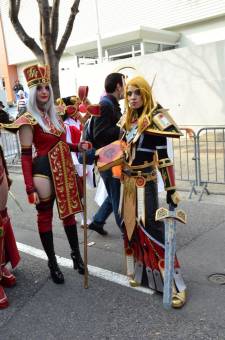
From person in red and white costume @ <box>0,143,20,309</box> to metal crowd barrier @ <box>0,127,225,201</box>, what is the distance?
680 mm

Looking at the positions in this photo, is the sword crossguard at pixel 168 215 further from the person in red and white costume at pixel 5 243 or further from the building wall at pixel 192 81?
the building wall at pixel 192 81

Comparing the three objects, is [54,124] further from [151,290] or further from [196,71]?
[196,71]

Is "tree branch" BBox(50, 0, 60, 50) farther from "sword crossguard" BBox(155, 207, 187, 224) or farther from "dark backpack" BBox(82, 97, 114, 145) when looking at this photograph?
"sword crossguard" BBox(155, 207, 187, 224)

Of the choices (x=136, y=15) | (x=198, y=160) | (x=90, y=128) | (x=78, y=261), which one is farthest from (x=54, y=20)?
(x=136, y=15)

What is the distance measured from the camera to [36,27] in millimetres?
25172

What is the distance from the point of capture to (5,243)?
4086 millimetres

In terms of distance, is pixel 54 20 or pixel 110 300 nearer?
pixel 110 300

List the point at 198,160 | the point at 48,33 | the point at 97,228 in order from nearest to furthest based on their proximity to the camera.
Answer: the point at 97,228
the point at 198,160
the point at 48,33

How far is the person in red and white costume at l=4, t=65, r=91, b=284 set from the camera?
3684 mm

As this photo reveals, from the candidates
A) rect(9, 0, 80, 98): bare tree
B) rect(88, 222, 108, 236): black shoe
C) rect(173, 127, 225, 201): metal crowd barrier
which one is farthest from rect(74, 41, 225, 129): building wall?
rect(88, 222, 108, 236): black shoe

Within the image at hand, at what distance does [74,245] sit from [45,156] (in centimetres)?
94

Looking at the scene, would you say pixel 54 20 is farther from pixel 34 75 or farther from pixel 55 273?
pixel 55 273

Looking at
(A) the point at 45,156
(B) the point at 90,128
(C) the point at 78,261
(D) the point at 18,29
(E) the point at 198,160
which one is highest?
(D) the point at 18,29

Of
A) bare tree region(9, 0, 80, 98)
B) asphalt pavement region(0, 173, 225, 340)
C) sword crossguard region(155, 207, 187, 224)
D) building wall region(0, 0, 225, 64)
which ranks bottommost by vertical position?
asphalt pavement region(0, 173, 225, 340)
